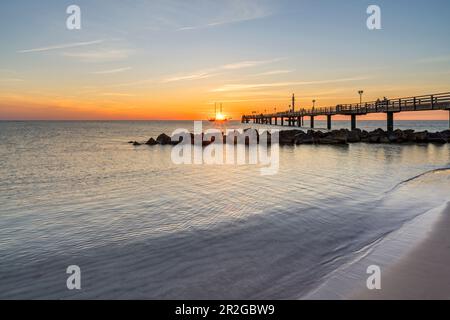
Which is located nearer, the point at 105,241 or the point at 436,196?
the point at 105,241

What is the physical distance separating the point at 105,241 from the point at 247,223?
10.8ft

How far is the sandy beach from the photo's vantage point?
4223 mm

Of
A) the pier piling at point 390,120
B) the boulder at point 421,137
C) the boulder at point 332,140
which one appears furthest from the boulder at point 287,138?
the boulder at point 421,137

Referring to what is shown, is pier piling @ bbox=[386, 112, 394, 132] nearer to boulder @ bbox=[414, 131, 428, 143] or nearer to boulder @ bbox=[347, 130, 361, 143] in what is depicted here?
boulder @ bbox=[414, 131, 428, 143]

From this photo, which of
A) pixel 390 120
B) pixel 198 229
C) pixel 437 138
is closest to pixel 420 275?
pixel 198 229

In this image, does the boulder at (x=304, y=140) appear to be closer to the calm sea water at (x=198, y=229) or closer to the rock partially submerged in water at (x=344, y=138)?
the rock partially submerged in water at (x=344, y=138)

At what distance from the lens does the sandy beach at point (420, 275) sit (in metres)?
4.22

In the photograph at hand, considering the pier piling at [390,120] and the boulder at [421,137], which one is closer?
the boulder at [421,137]

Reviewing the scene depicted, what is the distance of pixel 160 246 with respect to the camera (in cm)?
667

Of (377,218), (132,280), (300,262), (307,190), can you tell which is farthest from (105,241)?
(307,190)

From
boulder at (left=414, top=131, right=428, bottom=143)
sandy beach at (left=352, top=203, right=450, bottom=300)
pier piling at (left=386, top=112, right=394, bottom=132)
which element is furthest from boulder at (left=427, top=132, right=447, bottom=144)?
sandy beach at (left=352, top=203, right=450, bottom=300)

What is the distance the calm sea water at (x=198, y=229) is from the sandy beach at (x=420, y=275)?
86cm

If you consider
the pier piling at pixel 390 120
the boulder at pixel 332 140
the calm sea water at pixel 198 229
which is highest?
the pier piling at pixel 390 120
